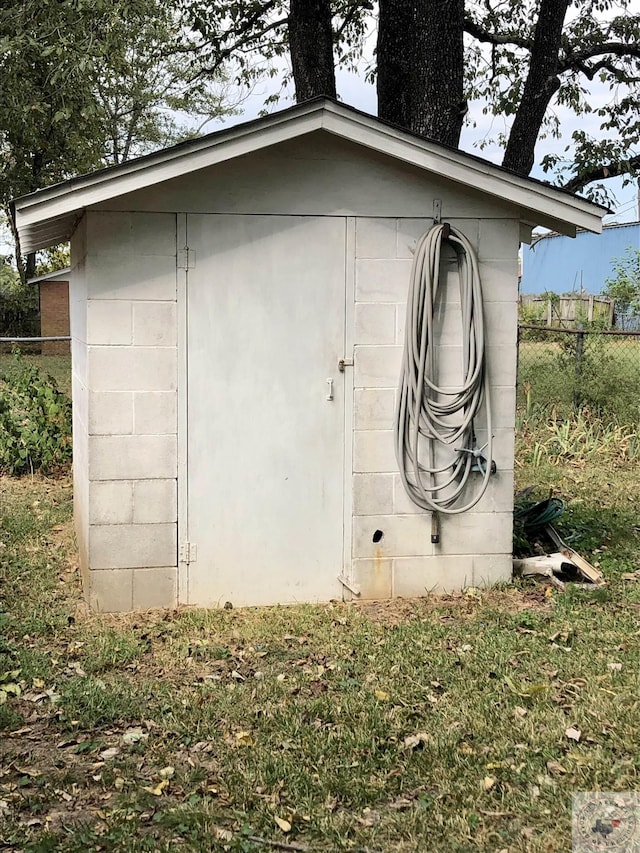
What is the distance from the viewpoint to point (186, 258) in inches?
221

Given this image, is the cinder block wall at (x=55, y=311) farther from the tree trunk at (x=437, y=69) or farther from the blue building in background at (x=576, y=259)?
the tree trunk at (x=437, y=69)

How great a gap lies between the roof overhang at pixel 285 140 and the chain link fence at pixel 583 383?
17.3ft

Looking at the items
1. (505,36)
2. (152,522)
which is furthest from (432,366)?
(505,36)

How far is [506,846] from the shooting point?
10.7 feet

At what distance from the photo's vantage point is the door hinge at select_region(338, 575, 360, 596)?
5.95 m

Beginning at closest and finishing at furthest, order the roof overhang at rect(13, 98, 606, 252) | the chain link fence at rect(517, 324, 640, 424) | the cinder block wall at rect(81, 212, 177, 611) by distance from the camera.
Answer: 1. the roof overhang at rect(13, 98, 606, 252)
2. the cinder block wall at rect(81, 212, 177, 611)
3. the chain link fence at rect(517, 324, 640, 424)

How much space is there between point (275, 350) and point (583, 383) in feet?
21.4

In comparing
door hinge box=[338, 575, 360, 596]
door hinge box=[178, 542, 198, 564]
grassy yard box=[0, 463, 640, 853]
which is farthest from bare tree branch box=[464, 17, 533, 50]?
door hinge box=[178, 542, 198, 564]

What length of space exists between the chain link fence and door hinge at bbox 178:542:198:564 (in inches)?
244

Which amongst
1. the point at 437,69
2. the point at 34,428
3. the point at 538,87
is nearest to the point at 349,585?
the point at 437,69

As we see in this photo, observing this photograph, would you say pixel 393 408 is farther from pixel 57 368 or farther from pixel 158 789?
pixel 57 368

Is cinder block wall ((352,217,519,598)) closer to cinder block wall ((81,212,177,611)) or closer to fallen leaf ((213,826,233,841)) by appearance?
cinder block wall ((81,212,177,611))

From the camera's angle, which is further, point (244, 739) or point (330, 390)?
point (330, 390)

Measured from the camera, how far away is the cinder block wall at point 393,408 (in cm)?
583
